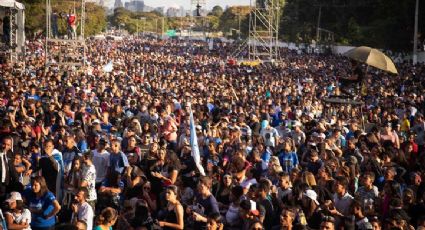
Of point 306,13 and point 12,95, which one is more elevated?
point 306,13

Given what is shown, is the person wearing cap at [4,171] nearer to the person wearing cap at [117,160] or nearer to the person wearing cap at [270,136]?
the person wearing cap at [117,160]

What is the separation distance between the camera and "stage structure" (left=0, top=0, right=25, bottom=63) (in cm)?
2936

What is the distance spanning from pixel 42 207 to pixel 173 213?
1.45 metres

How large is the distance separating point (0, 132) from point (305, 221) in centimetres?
635

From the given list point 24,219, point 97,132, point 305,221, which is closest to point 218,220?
point 305,221

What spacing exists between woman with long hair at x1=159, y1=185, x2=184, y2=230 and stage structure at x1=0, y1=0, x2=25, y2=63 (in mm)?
22803

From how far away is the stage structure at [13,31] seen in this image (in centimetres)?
2936

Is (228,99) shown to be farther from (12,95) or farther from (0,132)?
(0,132)

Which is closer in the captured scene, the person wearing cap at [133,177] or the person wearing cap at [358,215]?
the person wearing cap at [358,215]

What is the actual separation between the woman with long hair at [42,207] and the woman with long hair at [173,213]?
121 centimetres

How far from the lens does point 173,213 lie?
727 cm

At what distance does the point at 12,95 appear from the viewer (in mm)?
17250

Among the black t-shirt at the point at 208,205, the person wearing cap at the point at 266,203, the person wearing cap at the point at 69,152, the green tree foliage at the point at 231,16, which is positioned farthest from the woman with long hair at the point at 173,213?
the green tree foliage at the point at 231,16

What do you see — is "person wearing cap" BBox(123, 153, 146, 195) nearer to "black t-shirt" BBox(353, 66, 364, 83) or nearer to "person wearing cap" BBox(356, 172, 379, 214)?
"person wearing cap" BBox(356, 172, 379, 214)
